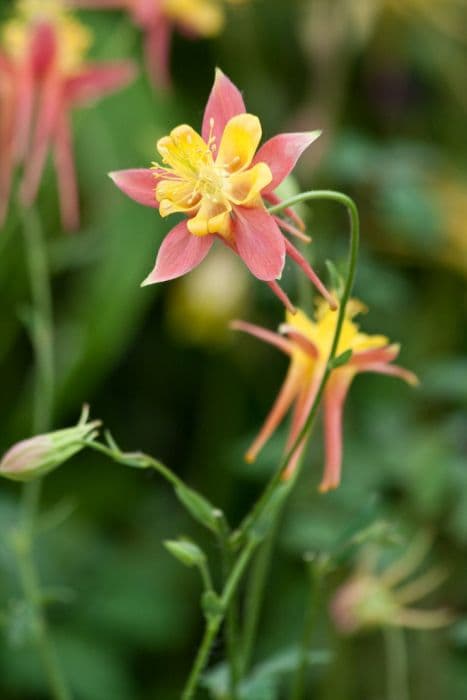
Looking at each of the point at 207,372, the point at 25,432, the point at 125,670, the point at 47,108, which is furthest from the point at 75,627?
the point at 47,108

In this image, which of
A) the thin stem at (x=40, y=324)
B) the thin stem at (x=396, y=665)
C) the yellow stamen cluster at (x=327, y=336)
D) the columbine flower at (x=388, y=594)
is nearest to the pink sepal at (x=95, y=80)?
the thin stem at (x=40, y=324)

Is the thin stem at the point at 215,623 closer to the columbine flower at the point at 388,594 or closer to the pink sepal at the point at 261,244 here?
the pink sepal at the point at 261,244

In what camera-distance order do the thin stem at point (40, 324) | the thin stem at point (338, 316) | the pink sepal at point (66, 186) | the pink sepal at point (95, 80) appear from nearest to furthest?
the thin stem at point (338, 316), the thin stem at point (40, 324), the pink sepal at point (95, 80), the pink sepal at point (66, 186)

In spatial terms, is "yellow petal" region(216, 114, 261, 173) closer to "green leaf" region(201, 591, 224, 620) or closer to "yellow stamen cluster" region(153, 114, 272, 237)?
"yellow stamen cluster" region(153, 114, 272, 237)

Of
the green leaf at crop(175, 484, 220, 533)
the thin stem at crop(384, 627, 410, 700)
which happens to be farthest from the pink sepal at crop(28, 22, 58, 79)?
the thin stem at crop(384, 627, 410, 700)

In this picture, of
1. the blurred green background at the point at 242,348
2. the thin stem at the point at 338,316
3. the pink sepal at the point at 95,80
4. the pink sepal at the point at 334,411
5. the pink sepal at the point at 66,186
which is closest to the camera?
the thin stem at the point at 338,316

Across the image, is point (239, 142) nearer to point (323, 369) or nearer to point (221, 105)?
point (221, 105)

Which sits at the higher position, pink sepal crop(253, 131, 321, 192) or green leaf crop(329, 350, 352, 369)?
pink sepal crop(253, 131, 321, 192)

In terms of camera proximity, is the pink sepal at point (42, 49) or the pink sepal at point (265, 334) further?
the pink sepal at point (42, 49)
